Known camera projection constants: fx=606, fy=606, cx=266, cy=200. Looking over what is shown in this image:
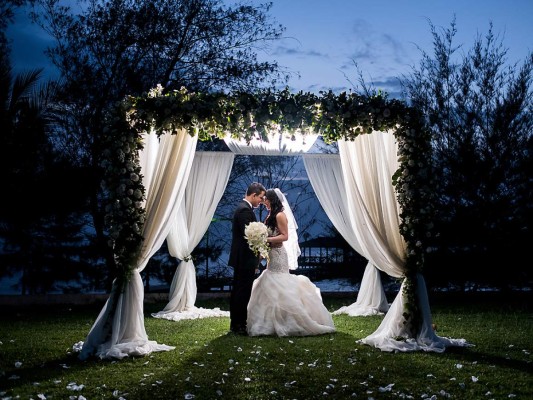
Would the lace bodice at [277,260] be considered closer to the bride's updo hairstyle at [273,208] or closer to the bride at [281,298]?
the bride at [281,298]

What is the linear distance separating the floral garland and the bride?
1341 millimetres

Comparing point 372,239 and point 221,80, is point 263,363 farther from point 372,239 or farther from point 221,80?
point 221,80

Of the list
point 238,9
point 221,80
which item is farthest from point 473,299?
point 238,9

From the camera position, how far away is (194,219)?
9.52m

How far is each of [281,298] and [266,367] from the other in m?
2.03

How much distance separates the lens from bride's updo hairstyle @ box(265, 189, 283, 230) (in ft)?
26.2

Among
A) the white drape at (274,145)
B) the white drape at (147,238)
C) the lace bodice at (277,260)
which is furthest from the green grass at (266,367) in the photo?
the white drape at (274,145)

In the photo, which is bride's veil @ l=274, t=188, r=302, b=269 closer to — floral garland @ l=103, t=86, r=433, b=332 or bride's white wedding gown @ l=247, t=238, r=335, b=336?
bride's white wedding gown @ l=247, t=238, r=335, b=336

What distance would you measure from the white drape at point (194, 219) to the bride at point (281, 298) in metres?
1.52

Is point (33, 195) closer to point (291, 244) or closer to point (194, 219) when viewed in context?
point (194, 219)

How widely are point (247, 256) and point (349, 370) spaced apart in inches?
101

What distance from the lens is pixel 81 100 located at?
1098cm

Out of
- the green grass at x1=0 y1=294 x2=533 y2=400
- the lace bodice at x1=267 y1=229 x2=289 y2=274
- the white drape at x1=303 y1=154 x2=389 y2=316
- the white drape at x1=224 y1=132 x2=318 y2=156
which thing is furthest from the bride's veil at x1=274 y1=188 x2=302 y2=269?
the green grass at x1=0 y1=294 x2=533 y2=400

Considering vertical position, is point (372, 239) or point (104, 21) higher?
point (104, 21)
